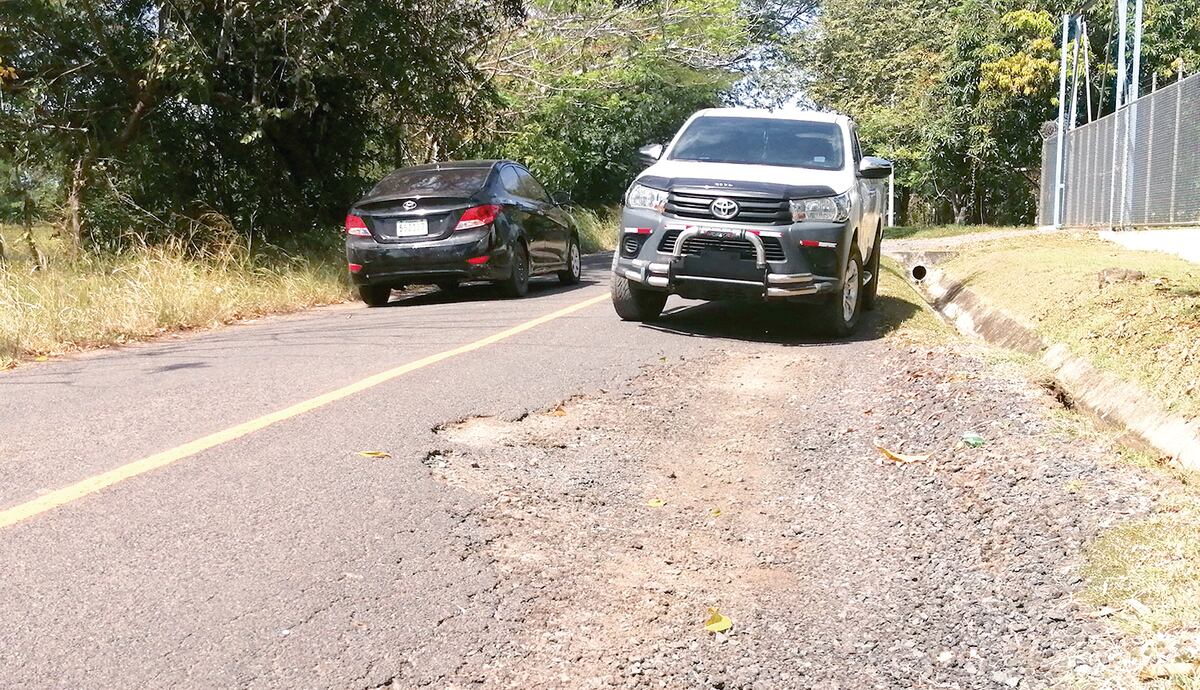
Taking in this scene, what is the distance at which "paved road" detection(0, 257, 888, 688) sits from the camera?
328 cm

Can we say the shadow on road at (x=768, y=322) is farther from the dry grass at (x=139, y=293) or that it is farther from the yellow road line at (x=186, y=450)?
the dry grass at (x=139, y=293)

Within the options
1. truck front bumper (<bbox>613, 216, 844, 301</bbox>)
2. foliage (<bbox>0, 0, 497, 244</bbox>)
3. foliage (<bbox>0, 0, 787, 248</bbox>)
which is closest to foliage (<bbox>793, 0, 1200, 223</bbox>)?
foliage (<bbox>0, 0, 787, 248</bbox>)

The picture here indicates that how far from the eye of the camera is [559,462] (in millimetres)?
5523

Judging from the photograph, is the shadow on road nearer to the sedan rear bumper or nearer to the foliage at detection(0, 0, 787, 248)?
the sedan rear bumper

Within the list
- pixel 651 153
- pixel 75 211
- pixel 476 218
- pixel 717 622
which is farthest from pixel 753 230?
pixel 75 211

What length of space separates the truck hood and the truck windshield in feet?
0.84

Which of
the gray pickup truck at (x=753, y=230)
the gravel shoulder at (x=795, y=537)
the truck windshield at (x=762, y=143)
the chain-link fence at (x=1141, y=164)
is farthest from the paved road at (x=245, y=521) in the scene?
the chain-link fence at (x=1141, y=164)

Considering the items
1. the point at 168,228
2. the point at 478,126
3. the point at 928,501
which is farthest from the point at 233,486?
the point at 478,126

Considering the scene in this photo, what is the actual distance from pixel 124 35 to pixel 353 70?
3.03m

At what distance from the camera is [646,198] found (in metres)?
9.62

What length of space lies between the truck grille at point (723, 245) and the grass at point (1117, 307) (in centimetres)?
215

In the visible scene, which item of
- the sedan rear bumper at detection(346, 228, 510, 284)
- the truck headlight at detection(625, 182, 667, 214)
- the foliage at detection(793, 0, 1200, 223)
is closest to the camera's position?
the truck headlight at detection(625, 182, 667, 214)

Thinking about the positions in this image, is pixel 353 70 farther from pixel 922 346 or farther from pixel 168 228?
pixel 922 346

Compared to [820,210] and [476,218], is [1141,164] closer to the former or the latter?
[476,218]
